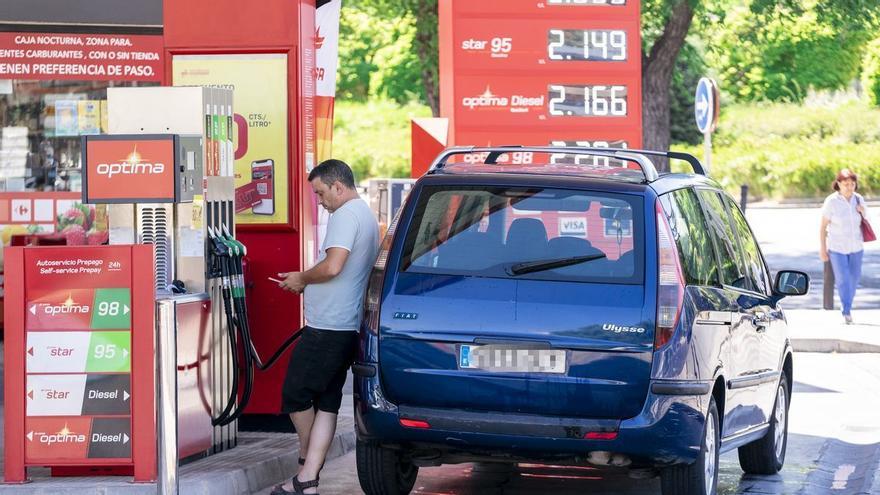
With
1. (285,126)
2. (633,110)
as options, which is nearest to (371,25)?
(633,110)

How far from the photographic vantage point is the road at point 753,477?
29.4 ft

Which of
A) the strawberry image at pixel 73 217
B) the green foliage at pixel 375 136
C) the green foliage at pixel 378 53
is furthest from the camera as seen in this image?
the green foliage at pixel 375 136

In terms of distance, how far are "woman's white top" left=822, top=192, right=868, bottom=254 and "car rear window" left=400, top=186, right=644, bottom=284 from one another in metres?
12.0

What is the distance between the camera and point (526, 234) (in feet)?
25.1

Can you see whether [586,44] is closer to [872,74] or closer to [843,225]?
[843,225]

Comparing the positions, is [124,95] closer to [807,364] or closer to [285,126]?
[285,126]

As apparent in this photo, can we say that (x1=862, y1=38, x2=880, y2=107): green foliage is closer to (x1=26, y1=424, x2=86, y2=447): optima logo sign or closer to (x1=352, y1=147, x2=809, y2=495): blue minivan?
(x1=352, y1=147, x2=809, y2=495): blue minivan

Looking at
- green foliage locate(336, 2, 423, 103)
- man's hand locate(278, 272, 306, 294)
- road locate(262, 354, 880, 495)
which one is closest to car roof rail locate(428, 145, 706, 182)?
man's hand locate(278, 272, 306, 294)

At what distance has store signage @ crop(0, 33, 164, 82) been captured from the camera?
11055 millimetres

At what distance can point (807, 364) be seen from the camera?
15.9m

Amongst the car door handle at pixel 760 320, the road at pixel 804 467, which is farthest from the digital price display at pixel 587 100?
the car door handle at pixel 760 320

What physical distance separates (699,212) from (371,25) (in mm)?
25314

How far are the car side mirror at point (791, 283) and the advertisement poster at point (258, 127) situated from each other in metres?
2.94

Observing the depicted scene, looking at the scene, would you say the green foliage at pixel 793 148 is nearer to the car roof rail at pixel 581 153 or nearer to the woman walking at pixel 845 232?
the woman walking at pixel 845 232
